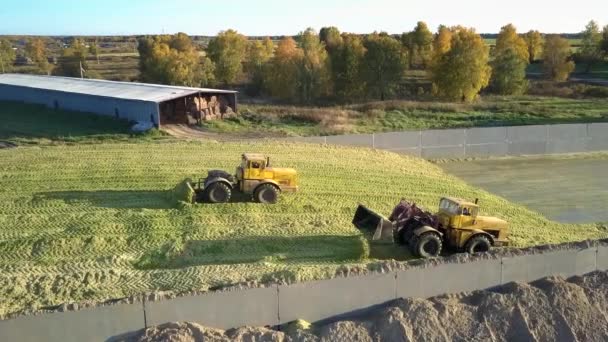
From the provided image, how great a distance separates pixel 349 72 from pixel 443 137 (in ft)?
85.0

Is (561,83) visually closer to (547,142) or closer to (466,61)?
(466,61)

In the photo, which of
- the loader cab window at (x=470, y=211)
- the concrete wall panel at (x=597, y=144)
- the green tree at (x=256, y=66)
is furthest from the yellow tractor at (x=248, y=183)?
the green tree at (x=256, y=66)

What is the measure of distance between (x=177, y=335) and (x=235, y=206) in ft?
24.5

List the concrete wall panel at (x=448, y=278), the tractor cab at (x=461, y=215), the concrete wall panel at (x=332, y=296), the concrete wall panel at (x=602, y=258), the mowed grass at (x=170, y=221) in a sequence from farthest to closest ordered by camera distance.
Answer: the tractor cab at (x=461, y=215) → the concrete wall panel at (x=602, y=258) → the mowed grass at (x=170, y=221) → the concrete wall panel at (x=448, y=278) → the concrete wall panel at (x=332, y=296)

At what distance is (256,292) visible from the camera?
411 inches

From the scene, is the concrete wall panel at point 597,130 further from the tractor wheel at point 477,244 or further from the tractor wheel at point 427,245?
the tractor wheel at point 427,245

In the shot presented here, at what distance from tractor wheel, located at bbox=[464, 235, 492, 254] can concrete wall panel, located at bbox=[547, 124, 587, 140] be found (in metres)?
17.8

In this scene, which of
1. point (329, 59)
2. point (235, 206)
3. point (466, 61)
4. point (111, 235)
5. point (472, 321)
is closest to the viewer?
point (472, 321)

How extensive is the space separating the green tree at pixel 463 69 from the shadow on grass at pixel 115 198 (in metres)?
35.9

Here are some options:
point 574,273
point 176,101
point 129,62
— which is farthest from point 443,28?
point 574,273

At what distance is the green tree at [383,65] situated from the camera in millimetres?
52000

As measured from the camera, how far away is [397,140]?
28.0m

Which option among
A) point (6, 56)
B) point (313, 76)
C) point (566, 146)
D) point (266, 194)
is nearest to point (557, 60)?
point (313, 76)

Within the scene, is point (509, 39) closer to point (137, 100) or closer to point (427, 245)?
point (137, 100)
